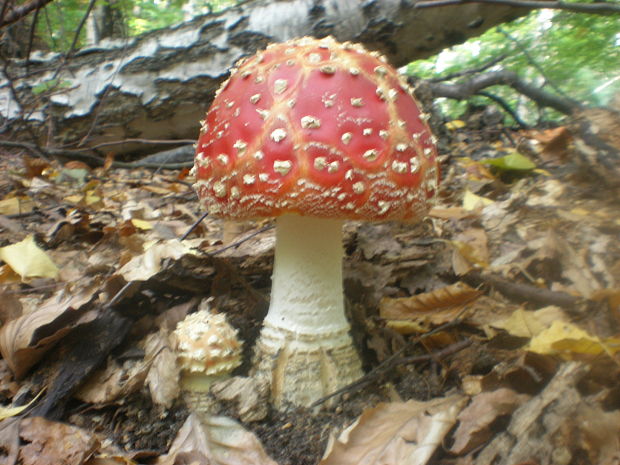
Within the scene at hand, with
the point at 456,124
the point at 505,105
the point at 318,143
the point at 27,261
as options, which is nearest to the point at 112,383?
the point at 27,261

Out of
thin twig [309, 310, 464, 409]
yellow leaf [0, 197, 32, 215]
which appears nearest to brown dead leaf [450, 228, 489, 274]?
thin twig [309, 310, 464, 409]

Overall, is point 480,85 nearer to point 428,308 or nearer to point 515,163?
point 515,163

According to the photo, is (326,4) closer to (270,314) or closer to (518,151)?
(518,151)

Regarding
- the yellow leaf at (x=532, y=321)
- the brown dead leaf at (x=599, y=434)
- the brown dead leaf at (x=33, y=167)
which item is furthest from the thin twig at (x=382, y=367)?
the brown dead leaf at (x=33, y=167)

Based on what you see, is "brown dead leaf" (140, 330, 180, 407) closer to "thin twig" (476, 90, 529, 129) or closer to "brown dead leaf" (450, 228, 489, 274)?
"brown dead leaf" (450, 228, 489, 274)

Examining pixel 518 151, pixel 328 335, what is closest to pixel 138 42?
pixel 518 151
